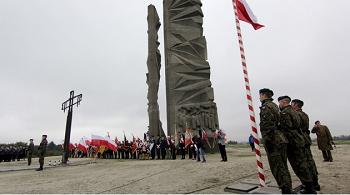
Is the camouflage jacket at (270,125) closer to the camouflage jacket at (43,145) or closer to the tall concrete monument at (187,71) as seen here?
the camouflage jacket at (43,145)

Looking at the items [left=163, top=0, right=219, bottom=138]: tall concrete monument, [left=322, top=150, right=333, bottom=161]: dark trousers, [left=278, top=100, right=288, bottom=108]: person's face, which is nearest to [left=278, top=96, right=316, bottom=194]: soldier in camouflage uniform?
[left=278, top=100, right=288, bottom=108]: person's face

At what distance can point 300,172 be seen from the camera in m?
3.89

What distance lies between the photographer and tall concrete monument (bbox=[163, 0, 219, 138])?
60.9ft

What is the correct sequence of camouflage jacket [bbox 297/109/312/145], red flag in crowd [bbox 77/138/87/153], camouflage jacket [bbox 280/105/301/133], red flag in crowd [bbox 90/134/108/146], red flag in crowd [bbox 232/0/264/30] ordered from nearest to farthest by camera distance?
camouflage jacket [bbox 280/105/301/133] < camouflage jacket [bbox 297/109/312/145] < red flag in crowd [bbox 232/0/264/30] < red flag in crowd [bbox 90/134/108/146] < red flag in crowd [bbox 77/138/87/153]

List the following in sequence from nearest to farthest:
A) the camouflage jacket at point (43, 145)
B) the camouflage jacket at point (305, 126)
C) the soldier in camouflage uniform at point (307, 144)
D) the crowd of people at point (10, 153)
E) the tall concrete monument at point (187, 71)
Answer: the soldier in camouflage uniform at point (307, 144) < the camouflage jacket at point (305, 126) < the camouflage jacket at point (43, 145) < the tall concrete monument at point (187, 71) < the crowd of people at point (10, 153)

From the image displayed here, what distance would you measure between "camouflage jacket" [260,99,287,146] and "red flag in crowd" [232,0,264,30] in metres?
2.86

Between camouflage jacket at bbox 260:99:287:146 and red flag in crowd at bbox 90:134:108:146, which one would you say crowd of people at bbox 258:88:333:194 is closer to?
camouflage jacket at bbox 260:99:287:146

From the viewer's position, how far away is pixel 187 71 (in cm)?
1961

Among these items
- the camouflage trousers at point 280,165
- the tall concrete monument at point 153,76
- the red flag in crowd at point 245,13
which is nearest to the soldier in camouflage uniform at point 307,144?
the camouflage trousers at point 280,165

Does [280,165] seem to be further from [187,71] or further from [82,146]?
[187,71]

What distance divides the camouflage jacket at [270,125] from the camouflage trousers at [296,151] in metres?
0.40

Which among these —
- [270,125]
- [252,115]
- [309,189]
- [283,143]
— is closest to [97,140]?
[252,115]

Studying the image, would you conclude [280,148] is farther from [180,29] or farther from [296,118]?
[180,29]

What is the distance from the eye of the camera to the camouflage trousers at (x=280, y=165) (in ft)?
11.8
